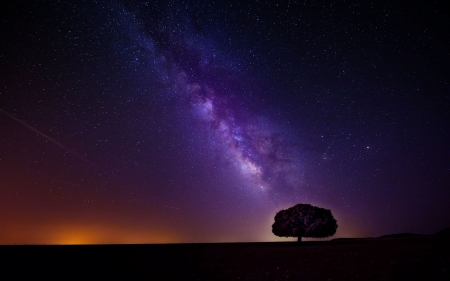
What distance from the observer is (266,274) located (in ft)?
50.2

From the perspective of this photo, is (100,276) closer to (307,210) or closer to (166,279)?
(166,279)

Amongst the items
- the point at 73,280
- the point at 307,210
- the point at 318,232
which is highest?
the point at 307,210

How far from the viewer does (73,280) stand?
1585 centimetres

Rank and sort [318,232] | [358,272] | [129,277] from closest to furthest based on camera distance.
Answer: [358,272]
[129,277]
[318,232]

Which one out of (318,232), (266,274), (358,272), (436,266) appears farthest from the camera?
(318,232)

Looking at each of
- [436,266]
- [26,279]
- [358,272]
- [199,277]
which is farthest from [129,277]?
[436,266]

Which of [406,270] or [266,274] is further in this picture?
[266,274]

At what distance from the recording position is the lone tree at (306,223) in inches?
2021

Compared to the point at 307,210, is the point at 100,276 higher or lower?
lower

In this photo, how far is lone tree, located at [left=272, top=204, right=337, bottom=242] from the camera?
51.3 metres

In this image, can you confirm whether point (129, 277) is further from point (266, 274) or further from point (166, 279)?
point (266, 274)

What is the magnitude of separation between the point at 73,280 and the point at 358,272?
1393 cm

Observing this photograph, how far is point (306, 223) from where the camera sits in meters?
51.7

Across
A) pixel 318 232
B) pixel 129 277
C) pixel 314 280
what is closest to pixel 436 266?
pixel 314 280
